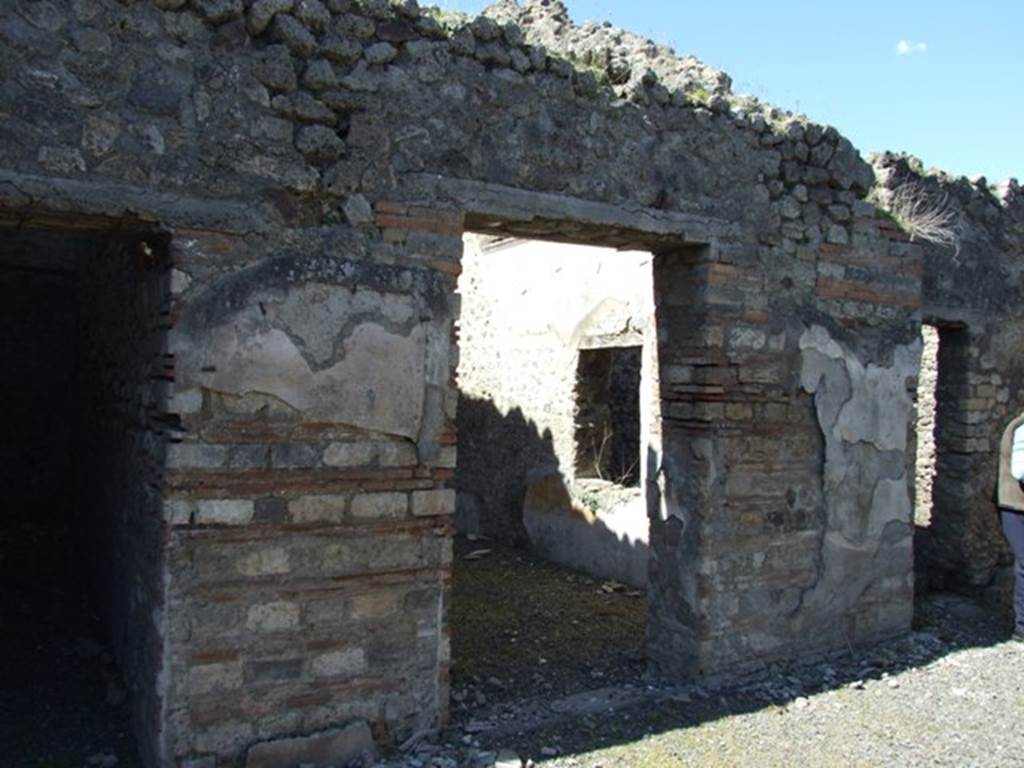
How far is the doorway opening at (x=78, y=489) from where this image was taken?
404 cm

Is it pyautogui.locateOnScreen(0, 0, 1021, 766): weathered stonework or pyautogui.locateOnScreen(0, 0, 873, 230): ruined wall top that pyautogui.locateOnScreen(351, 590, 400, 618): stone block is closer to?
pyautogui.locateOnScreen(0, 0, 1021, 766): weathered stonework

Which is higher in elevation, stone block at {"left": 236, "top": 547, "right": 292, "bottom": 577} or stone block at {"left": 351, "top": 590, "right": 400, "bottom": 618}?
stone block at {"left": 236, "top": 547, "right": 292, "bottom": 577}

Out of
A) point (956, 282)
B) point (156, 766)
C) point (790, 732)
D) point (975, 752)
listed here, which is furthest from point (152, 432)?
point (956, 282)

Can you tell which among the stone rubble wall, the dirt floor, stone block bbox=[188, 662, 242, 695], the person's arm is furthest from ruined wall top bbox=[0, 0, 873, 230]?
the dirt floor

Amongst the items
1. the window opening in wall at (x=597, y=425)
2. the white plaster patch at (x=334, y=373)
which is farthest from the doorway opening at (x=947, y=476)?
the white plaster patch at (x=334, y=373)

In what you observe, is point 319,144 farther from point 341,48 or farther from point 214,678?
point 214,678

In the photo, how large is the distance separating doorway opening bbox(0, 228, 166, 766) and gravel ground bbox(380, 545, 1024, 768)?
1596 mm

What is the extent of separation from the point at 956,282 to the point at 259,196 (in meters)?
5.31

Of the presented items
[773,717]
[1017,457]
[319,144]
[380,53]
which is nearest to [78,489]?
[319,144]

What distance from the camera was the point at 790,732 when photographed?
14.4ft

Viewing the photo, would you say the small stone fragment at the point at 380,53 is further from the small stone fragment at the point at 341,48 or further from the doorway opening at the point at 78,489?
the doorway opening at the point at 78,489

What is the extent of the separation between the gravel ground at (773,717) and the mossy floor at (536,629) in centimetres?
3

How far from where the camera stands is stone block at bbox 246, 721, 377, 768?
144 inches

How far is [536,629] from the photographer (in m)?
6.31
